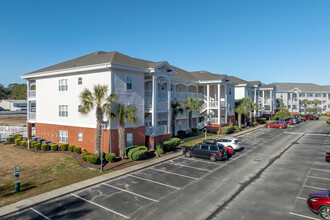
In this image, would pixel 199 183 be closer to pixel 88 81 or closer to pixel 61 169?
pixel 61 169

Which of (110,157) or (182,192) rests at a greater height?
(110,157)

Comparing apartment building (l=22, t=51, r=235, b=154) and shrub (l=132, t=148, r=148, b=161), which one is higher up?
apartment building (l=22, t=51, r=235, b=154)

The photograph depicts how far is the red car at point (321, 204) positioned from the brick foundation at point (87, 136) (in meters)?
16.8

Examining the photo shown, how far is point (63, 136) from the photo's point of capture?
88.1 feet

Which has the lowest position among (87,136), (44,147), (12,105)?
(44,147)

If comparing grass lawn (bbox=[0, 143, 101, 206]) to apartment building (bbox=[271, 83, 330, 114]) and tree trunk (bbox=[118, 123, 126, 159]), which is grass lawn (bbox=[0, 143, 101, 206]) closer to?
tree trunk (bbox=[118, 123, 126, 159])

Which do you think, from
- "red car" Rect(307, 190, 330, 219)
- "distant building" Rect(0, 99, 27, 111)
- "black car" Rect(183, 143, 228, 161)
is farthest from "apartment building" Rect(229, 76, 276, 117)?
"distant building" Rect(0, 99, 27, 111)

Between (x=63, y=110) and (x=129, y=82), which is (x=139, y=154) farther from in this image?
(x=63, y=110)

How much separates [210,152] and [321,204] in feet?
38.2

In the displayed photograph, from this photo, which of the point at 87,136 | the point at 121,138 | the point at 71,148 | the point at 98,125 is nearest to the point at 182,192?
the point at 121,138

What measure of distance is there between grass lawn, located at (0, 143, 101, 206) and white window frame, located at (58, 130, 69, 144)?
2.73m

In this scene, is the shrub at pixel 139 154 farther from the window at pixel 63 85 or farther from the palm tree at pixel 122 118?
the window at pixel 63 85

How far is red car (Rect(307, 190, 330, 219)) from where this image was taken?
34.5 ft

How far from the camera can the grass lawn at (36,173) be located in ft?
47.5
